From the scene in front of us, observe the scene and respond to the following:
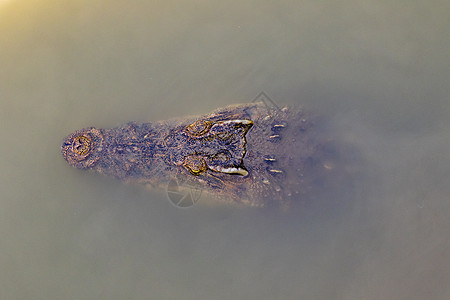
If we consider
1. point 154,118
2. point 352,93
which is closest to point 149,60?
point 154,118

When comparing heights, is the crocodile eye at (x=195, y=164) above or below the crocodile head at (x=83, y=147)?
above

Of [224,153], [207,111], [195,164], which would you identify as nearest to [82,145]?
[195,164]

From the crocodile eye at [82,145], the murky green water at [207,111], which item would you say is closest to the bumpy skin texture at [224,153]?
the crocodile eye at [82,145]

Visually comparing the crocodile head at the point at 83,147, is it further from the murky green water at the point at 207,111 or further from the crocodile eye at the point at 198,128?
the crocodile eye at the point at 198,128

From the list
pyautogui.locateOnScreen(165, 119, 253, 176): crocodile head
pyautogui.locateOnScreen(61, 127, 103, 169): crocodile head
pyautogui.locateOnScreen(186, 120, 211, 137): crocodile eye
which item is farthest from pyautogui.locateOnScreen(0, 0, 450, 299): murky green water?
pyautogui.locateOnScreen(165, 119, 253, 176): crocodile head

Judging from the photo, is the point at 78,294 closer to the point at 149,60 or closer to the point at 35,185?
the point at 35,185

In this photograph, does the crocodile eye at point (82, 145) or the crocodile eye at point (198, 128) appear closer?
the crocodile eye at point (198, 128)

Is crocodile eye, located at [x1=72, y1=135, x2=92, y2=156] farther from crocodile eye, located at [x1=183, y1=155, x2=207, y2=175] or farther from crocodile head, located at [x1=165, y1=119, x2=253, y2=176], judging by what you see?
crocodile eye, located at [x1=183, y1=155, x2=207, y2=175]
